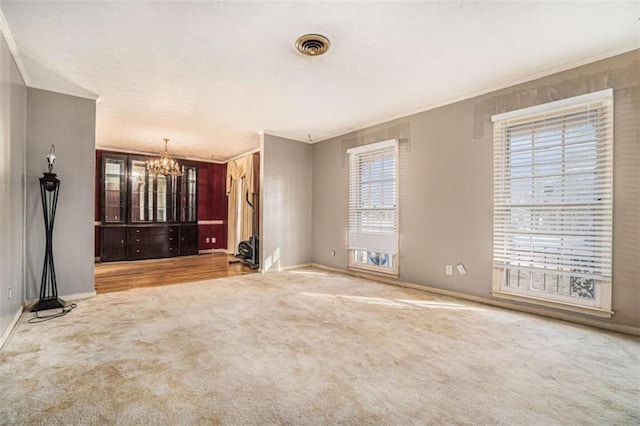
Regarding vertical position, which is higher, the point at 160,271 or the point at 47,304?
the point at 47,304

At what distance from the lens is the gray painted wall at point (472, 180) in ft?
8.95

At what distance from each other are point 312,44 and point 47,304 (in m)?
3.94

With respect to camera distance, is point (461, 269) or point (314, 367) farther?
point (461, 269)

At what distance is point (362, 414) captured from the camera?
5.23 ft

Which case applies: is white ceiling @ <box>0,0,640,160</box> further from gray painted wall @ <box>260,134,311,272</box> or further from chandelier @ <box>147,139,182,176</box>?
chandelier @ <box>147,139,182,176</box>

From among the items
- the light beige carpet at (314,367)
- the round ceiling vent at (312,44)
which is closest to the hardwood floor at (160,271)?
the light beige carpet at (314,367)

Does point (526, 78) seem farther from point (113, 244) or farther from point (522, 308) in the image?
point (113, 244)

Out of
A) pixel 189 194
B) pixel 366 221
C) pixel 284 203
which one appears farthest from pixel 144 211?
pixel 366 221

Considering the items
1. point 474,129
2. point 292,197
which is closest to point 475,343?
point 474,129

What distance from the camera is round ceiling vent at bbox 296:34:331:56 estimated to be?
2.56 metres

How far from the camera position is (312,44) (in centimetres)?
265

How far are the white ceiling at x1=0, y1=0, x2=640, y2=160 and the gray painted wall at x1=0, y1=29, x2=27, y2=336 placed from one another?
300 millimetres

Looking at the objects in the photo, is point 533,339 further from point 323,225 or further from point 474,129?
point 323,225

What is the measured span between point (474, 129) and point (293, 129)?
296cm
